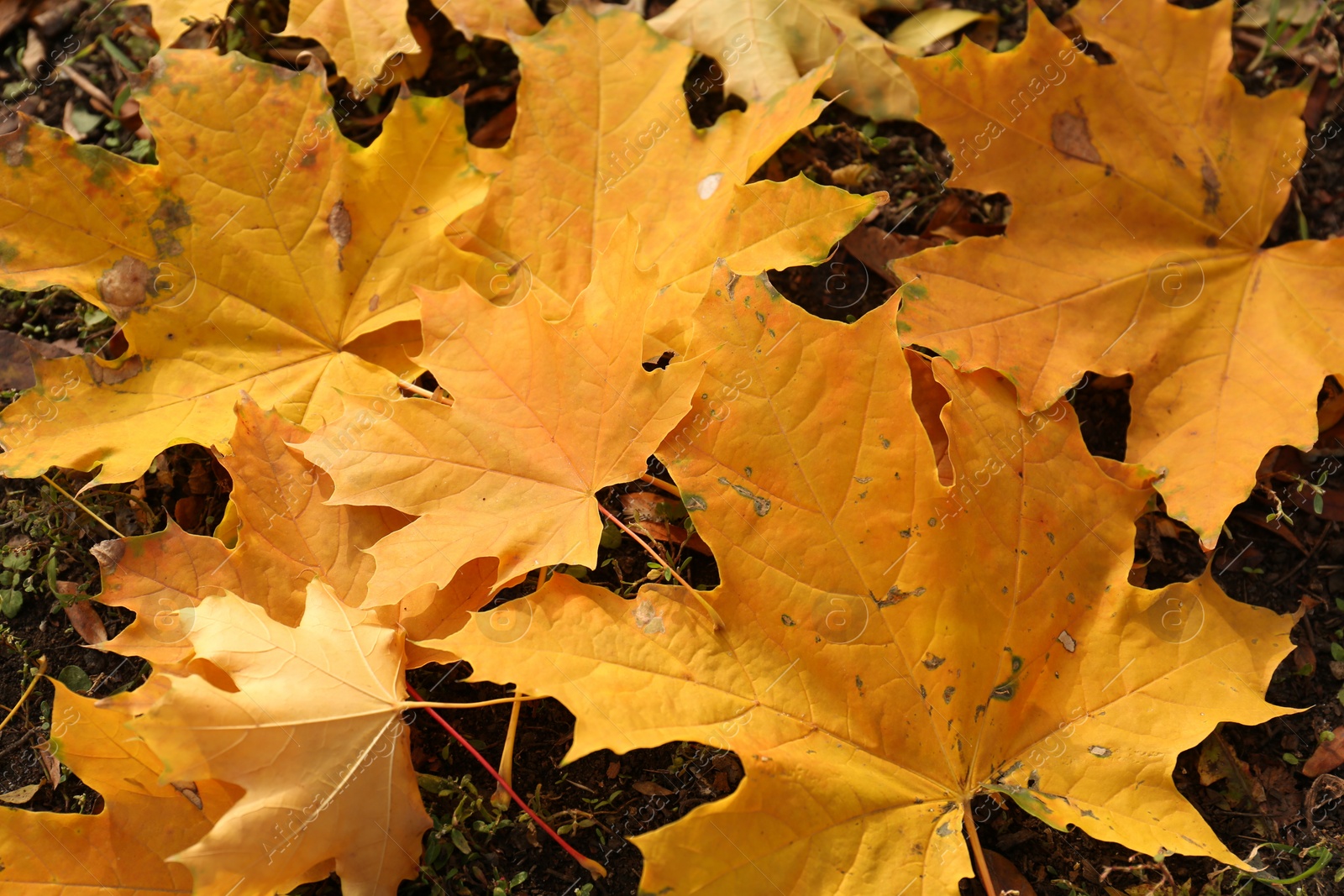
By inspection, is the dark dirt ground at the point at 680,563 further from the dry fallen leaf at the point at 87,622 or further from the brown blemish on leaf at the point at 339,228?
the brown blemish on leaf at the point at 339,228

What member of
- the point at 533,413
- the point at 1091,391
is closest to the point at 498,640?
the point at 533,413

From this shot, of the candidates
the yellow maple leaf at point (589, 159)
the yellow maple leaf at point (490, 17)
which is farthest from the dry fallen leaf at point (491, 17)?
the yellow maple leaf at point (589, 159)

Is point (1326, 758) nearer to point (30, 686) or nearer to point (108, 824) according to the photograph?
point (108, 824)

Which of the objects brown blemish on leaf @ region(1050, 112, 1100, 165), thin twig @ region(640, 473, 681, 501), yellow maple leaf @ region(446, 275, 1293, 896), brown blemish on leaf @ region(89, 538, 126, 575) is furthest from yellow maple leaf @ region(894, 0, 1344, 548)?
brown blemish on leaf @ region(89, 538, 126, 575)

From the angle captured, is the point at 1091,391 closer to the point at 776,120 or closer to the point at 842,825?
the point at 776,120

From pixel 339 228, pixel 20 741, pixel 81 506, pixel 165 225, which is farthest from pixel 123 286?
pixel 20 741

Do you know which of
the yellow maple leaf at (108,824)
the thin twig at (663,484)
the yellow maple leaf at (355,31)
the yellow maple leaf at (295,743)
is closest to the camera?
the yellow maple leaf at (295,743)

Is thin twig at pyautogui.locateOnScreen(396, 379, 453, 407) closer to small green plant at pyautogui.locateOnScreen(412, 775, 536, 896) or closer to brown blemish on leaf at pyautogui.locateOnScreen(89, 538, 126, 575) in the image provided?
brown blemish on leaf at pyautogui.locateOnScreen(89, 538, 126, 575)

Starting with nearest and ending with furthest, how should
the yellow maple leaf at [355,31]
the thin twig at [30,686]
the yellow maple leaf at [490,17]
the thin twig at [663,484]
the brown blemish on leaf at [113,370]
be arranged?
1. the thin twig at [663,484]
2. the brown blemish on leaf at [113,370]
3. the thin twig at [30,686]
4. the yellow maple leaf at [355,31]
5. the yellow maple leaf at [490,17]
